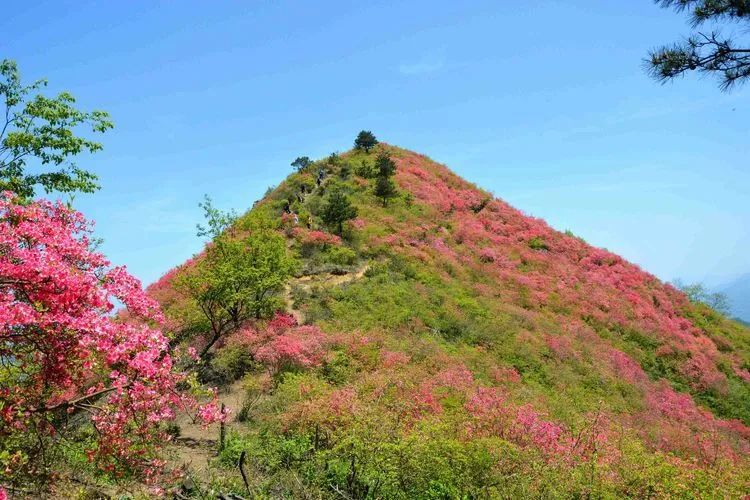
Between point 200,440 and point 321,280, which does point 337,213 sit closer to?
point 321,280

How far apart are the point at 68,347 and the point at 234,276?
41.5 ft

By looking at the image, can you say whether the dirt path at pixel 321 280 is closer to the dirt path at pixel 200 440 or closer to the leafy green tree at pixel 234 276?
the leafy green tree at pixel 234 276

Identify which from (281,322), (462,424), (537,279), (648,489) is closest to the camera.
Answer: (648,489)

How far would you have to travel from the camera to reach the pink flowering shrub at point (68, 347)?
5434mm

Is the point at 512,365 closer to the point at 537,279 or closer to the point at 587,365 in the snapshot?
the point at 587,365

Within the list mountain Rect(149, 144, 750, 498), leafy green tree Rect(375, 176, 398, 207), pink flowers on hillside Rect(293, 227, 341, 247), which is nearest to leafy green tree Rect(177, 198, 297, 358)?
mountain Rect(149, 144, 750, 498)

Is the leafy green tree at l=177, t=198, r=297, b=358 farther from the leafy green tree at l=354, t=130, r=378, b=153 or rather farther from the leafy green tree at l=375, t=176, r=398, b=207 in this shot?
the leafy green tree at l=354, t=130, r=378, b=153

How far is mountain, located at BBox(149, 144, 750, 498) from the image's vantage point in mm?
8633

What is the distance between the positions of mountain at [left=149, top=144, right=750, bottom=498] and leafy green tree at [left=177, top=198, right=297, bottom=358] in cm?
71

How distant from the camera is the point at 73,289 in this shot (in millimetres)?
5617

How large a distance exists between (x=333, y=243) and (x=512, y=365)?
506 inches

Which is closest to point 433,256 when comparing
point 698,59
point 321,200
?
point 321,200

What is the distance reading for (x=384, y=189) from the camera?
35.2m

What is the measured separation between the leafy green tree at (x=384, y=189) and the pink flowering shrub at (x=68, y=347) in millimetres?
29250
